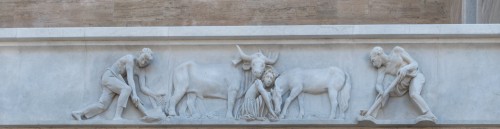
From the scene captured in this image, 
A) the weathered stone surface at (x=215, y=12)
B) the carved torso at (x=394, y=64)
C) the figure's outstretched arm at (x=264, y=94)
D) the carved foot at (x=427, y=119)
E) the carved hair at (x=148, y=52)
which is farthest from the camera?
the weathered stone surface at (x=215, y=12)

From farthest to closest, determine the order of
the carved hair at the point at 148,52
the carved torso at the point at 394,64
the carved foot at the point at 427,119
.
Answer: the carved hair at the point at 148,52 < the carved torso at the point at 394,64 < the carved foot at the point at 427,119

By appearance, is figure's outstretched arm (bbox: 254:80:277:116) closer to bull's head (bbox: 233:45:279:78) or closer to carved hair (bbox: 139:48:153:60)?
bull's head (bbox: 233:45:279:78)

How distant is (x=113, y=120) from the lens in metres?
12.9

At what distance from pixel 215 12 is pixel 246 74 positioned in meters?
3.31

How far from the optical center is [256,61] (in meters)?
12.9

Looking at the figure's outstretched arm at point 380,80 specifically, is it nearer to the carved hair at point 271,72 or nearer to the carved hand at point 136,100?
the carved hair at point 271,72

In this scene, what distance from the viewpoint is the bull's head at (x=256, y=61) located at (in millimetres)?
12836

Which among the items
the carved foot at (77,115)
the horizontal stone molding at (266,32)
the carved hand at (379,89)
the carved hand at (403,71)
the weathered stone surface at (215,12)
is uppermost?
the weathered stone surface at (215,12)

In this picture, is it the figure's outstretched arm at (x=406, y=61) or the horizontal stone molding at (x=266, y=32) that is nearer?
the figure's outstretched arm at (x=406, y=61)

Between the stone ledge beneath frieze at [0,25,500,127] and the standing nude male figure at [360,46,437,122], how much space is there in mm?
16

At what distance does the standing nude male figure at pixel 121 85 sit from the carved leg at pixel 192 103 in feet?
0.86

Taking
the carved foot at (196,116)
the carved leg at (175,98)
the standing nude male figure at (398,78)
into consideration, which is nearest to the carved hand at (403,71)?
the standing nude male figure at (398,78)

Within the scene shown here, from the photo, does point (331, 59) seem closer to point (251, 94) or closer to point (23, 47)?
point (251, 94)

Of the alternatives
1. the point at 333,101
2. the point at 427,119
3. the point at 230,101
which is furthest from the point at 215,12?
the point at 427,119
